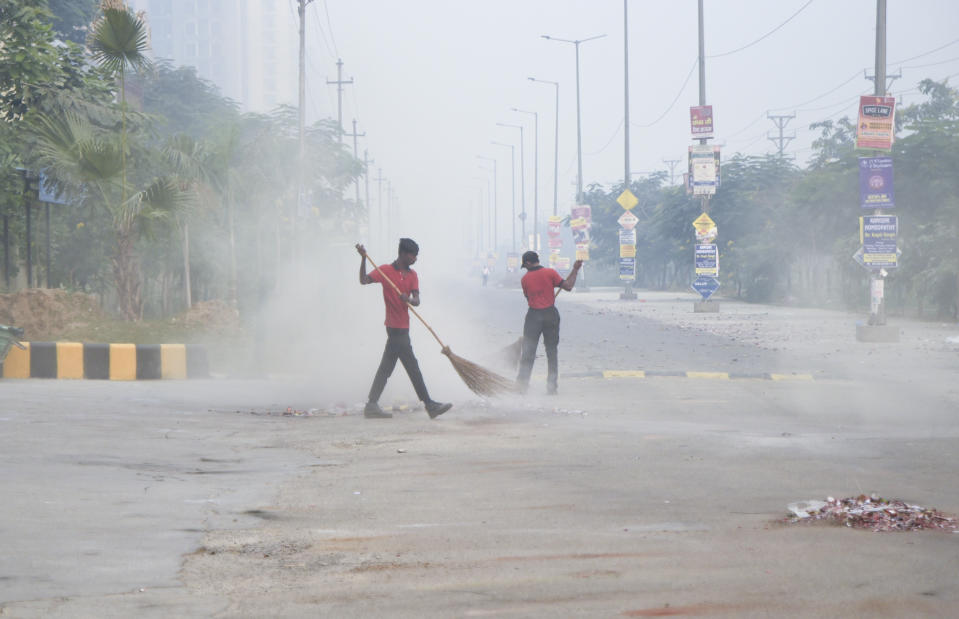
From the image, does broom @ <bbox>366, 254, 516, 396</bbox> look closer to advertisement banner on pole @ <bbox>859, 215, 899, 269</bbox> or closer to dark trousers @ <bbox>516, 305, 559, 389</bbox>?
dark trousers @ <bbox>516, 305, 559, 389</bbox>

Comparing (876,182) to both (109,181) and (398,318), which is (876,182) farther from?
(109,181)

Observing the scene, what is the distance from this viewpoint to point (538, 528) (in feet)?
19.3

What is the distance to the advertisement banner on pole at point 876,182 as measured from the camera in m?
21.0

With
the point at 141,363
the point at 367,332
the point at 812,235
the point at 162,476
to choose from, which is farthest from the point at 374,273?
the point at 812,235

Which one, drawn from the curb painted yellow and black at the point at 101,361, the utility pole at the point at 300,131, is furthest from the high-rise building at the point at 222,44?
the curb painted yellow and black at the point at 101,361

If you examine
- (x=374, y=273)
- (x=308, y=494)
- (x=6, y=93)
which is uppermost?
(x=6, y=93)

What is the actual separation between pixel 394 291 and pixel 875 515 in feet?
19.6

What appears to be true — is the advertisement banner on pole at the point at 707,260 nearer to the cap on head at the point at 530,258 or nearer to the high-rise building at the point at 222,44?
the cap on head at the point at 530,258

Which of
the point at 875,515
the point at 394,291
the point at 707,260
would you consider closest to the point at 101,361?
the point at 394,291

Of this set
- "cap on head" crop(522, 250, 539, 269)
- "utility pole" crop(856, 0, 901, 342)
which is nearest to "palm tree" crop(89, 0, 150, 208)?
"cap on head" crop(522, 250, 539, 269)

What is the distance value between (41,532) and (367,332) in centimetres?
2043

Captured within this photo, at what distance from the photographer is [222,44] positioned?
134m

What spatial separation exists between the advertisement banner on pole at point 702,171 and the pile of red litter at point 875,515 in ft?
95.6

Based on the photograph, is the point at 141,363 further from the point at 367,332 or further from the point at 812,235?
the point at 812,235
